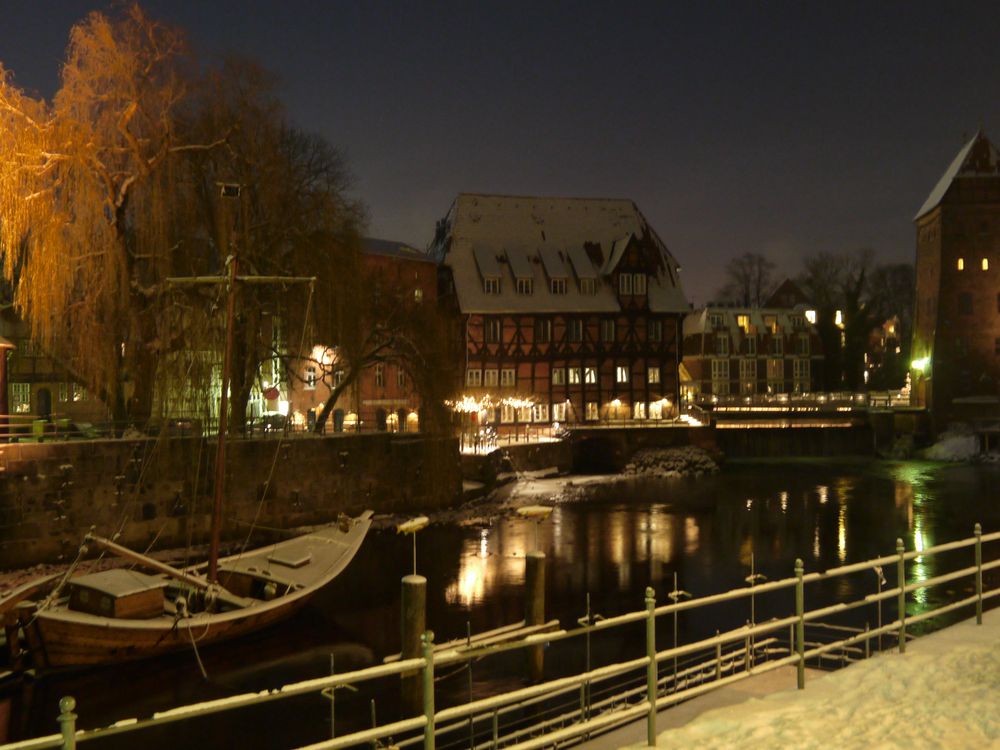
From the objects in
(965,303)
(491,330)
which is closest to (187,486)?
(491,330)

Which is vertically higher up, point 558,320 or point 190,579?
point 558,320

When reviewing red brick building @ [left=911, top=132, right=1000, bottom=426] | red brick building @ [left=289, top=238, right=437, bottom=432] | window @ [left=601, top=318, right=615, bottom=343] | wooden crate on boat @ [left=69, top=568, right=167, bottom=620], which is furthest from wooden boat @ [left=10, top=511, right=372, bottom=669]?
red brick building @ [left=911, top=132, right=1000, bottom=426]

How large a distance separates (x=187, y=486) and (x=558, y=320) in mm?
32276

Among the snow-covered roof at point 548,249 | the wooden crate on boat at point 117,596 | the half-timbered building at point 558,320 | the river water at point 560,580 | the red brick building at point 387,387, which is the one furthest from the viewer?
the snow-covered roof at point 548,249

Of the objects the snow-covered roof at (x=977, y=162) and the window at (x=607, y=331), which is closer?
the window at (x=607, y=331)

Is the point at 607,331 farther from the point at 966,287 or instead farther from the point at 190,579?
the point at 190,579

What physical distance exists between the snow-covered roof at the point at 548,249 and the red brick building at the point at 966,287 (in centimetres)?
2087

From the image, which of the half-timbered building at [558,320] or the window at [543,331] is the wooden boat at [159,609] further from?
the window at [543,331]

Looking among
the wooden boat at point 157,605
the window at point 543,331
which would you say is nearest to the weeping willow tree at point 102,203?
the wooden boat at point 157,605

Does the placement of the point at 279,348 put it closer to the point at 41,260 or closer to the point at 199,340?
the point at 199,340

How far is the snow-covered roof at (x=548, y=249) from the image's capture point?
179ft

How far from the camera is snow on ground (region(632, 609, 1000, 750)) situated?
6.50 meters

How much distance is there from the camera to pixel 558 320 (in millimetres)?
54594

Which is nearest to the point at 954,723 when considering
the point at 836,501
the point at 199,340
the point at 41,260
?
the point at 199,340
